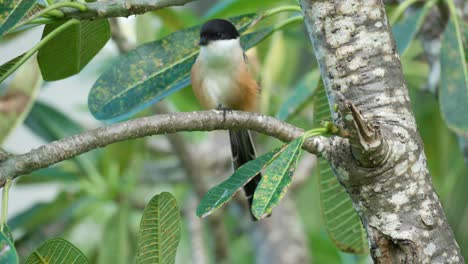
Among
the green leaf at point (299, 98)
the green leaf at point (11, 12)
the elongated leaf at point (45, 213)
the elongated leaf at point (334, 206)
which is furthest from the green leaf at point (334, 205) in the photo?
the elongated leaf at point (45, 213)

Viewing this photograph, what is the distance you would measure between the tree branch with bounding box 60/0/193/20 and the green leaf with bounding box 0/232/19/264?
0.42m

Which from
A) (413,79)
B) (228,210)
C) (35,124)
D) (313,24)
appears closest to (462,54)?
(413,79)

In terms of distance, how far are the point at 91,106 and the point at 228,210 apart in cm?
200

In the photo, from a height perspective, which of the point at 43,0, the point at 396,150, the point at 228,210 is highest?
the point at 43,0

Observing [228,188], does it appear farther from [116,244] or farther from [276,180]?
[116,244]

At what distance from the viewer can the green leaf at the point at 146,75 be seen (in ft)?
5.77

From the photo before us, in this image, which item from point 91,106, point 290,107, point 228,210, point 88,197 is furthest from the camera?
point 228,210

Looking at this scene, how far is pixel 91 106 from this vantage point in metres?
1.74

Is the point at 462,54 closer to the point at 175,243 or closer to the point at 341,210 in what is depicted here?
the point at 341,210

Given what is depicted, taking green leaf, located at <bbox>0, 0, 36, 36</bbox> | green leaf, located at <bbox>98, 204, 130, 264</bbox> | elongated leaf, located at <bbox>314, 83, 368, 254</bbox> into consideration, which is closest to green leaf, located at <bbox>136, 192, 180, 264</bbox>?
green leaf, located at <bbox>0, 0, 36, 36</bbox>

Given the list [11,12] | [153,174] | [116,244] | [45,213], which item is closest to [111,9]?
[11,12]

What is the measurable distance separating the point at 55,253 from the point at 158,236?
0.18 metres

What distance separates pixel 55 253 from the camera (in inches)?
50.5

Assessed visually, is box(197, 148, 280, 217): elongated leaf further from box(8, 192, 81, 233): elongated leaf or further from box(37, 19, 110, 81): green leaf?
box(8, 192, 81, 233): elongated leaf
